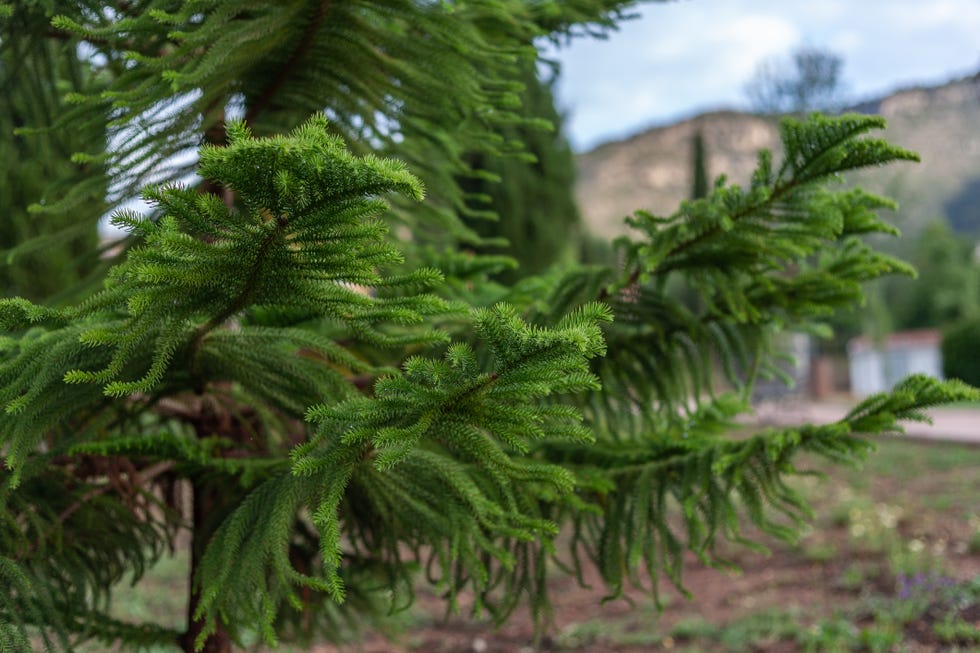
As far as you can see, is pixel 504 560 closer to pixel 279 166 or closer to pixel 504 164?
pixel 279 166

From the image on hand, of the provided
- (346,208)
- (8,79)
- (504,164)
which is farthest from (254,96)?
(504,164)

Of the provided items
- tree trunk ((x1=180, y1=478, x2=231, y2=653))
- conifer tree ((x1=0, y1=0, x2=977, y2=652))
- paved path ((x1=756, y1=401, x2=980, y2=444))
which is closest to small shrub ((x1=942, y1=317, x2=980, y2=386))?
paved path ((x1=756, y1=401, x2=980, y2=444))

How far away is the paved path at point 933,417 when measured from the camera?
12234mm

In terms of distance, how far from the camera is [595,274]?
88.7 inches

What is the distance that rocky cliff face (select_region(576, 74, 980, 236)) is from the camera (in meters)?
42.8

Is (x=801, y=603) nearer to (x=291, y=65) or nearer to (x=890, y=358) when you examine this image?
(x=291, y=65)

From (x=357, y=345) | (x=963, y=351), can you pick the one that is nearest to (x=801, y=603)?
(x=357, y=345)

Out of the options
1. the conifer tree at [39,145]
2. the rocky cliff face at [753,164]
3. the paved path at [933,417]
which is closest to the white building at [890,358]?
the rocky cliff face at [753,164]

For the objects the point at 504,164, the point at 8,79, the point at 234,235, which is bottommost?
the point at 234,235

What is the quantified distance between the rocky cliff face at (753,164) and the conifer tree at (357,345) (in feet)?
79.2

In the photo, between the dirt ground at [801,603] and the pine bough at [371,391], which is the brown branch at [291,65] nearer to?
the pine bough at [371,391]

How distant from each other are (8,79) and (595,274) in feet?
6.08

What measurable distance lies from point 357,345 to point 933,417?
10.5 meters

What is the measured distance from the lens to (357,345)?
2359 millimetres
